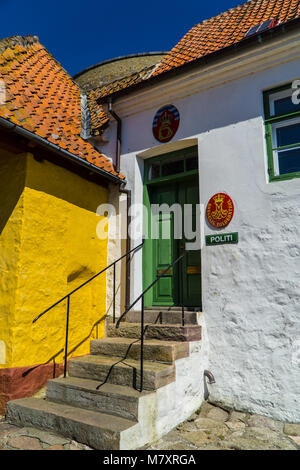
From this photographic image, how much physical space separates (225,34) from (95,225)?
4174mm

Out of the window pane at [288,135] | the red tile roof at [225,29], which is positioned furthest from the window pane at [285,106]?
the red tile roof at [225,29]

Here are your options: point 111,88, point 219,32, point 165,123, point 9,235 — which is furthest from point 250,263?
point 111,88

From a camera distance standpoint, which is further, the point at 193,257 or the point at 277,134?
the point at 193,257

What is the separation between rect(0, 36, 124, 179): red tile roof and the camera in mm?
5250

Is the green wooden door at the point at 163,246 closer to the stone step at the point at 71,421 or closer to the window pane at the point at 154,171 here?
the window pane at the point at 154,171

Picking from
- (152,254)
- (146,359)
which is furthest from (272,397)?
(152,254)

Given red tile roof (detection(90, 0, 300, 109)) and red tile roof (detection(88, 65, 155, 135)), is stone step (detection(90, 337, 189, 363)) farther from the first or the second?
red tile roof (detection(90, 0, 300, 109))

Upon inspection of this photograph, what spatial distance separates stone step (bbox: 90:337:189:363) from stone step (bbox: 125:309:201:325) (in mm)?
434

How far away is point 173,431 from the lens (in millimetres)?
3822

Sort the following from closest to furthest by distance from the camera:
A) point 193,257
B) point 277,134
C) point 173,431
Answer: point 173,431 → point 277,134 → point 193,257

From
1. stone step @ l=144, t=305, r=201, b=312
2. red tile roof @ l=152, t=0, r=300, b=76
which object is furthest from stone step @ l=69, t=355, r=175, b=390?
red tile roof @ l=152, t=0, r=300, b=76

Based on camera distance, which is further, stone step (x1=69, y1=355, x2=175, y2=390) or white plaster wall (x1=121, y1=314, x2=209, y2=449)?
stone step (x1=69, y1=355, x2=175, y2=390)

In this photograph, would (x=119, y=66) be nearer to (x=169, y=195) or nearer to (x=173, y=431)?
(x=169, y=195)

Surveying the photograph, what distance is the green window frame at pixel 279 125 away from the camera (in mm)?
4777
